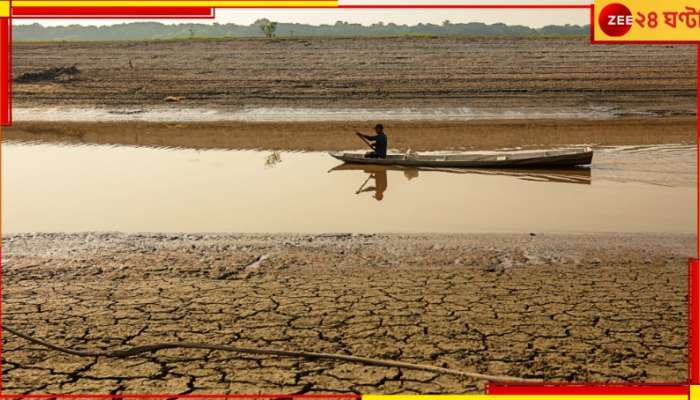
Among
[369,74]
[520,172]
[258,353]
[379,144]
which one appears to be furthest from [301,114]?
[258,353]

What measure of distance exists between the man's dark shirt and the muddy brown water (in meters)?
0.32

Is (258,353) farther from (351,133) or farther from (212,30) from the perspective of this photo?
(212,30)

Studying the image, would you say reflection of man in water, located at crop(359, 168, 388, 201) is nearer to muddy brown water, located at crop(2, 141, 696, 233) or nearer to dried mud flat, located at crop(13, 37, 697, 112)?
→ muddy brown water, located at crop(2, 141, 696, 233)

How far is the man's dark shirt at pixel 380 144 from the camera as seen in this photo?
606 inches

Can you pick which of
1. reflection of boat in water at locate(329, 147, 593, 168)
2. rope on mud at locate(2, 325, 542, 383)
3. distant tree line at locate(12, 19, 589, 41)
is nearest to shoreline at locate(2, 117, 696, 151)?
reflection of boat in water at locate(329, 147, 593, 168)

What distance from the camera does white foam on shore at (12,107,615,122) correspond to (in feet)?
81.3

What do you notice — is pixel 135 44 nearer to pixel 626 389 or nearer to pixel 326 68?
pixel 326 68

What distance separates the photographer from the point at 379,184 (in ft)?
46.0

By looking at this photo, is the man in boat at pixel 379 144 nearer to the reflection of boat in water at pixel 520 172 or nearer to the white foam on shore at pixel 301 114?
the reflection of boat in water at pixel 520 172

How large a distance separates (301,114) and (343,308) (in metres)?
19.0

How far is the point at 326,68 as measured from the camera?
30953 millimetres

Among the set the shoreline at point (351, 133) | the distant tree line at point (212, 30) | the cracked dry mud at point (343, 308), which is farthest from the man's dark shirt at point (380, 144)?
the distant tree line at point (212, 30)

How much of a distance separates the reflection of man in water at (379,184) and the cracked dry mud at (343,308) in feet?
11.2

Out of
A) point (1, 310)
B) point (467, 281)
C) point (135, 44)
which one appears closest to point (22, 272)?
point (1, 310)
